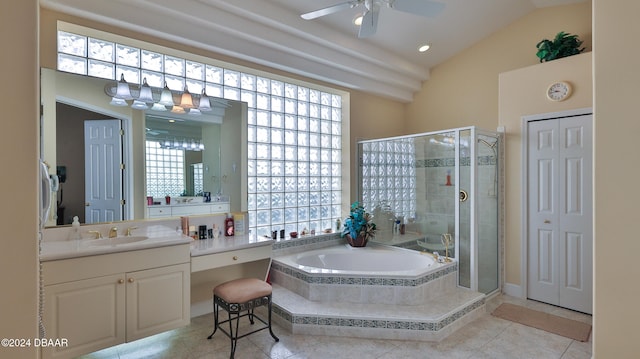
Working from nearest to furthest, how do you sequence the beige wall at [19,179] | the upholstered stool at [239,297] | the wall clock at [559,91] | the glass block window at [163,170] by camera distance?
the beige wall at [19,179] < the upholstered stool at [239,297] < the glass block window at [163,170] < the wall clock at [559,91]

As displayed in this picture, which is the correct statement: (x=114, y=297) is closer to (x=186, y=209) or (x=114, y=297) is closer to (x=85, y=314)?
(x=85, y=314)

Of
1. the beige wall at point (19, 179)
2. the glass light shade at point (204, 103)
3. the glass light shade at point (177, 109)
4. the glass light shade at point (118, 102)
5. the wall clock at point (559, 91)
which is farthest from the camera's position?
the wall clock at point (559, 91)

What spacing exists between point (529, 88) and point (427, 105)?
1.62 meters

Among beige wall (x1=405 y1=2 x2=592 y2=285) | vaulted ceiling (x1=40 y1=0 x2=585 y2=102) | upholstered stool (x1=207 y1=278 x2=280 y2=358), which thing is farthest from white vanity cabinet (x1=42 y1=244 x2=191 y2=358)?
beige wall (x1=405 y1=2 x2=592 y2=285)

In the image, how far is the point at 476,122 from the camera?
4492 mm

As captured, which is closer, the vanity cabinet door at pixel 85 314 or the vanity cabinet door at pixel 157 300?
the vanity cabinet door at pixel 85 314

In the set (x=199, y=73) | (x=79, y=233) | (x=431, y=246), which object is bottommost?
(x=431, y=246)

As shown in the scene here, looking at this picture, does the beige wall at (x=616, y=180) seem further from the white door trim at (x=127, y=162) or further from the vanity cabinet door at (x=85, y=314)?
the white door trim at (x=127, y=162)

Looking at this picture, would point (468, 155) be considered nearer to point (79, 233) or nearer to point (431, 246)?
point (431, 246)

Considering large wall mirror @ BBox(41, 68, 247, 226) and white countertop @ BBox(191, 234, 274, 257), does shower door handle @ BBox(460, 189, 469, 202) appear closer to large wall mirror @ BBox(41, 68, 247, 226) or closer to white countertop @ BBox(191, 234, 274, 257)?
white countertop @ BBox(191, 234, 274, 257)

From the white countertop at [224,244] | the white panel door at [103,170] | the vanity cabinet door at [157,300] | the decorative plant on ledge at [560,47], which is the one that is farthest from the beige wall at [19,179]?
the decorative plant on ledge at [560,47]

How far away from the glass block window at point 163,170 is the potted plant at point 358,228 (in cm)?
219

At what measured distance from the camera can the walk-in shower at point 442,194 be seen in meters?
3.51

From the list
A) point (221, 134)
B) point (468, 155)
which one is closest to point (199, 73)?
point (221, 134)
